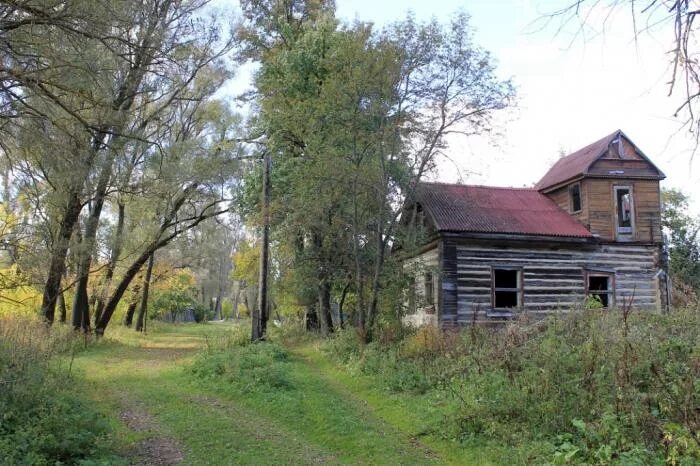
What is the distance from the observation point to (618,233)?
19844 millimetres

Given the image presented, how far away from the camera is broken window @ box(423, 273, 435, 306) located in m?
18.8

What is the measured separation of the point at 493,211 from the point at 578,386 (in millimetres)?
12659

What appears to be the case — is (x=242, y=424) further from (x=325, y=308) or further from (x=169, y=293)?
(x=169, y=293)

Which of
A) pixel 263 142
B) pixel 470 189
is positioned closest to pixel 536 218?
pixel 470 189

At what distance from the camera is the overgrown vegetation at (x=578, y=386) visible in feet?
19.3

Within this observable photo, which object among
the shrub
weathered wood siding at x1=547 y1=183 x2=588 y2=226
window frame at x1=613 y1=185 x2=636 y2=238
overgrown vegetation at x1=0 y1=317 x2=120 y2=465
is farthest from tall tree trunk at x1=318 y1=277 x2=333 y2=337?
overgrown vegetation at x1=0 y1=317 x2=120 y2=465

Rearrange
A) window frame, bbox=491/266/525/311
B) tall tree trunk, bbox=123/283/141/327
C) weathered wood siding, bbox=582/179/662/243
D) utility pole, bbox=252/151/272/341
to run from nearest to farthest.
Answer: utility pole, bbox=252/151/272/341 < window frame, bbox=491/266/525/311 < weathered wood siding, bbox=582/179/662/243 < tall tree trunk, bbox=123/283/141/327

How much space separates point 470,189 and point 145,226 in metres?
13.7

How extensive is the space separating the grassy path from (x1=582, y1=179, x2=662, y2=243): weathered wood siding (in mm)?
12892

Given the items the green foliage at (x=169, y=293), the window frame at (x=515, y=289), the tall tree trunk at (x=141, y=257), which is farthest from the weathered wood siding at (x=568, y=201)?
the green foliage at (x=169, y=293)

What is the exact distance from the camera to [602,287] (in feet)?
66.2

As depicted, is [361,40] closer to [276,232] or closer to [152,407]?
[276,232]

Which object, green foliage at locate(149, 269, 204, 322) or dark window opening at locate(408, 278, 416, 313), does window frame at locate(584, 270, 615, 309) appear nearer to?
dark window opening at locate(408, 278, 416, 313)

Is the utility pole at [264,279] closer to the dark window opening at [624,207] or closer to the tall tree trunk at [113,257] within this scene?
the tall tree trunk at [113,257]
